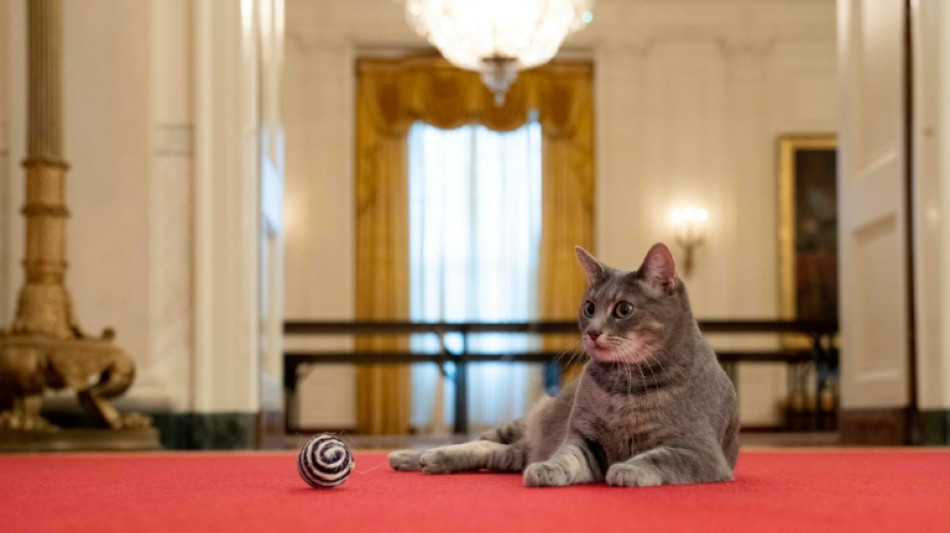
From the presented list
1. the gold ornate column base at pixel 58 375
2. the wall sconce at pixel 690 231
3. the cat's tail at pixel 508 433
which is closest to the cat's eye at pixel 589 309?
the cat's tail at pixel 508 433

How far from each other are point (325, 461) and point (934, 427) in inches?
137

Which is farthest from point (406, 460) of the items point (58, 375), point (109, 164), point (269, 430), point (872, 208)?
point (872, 208)

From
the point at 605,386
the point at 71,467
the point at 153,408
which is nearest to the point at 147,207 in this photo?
the point at 153,408

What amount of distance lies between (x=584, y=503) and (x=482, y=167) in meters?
8.83

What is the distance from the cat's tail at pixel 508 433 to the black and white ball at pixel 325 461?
0.68 metres

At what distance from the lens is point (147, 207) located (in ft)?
15.0

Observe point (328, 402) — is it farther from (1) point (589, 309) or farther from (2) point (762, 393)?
(1) point (589, 309)

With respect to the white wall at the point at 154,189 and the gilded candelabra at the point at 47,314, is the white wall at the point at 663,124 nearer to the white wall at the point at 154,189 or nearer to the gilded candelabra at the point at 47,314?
the white wall at the point at 154,189

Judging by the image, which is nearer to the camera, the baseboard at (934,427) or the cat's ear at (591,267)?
the cat's ear at (591,267)

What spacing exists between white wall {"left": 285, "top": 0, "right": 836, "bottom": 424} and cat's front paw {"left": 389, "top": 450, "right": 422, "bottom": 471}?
303 inches

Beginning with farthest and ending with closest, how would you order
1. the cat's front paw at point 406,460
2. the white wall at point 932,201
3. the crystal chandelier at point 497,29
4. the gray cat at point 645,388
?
the crystal chandelier at point 497,29, the white wall at point 932,201, the cat's front paw at point 406,460, the gray cat at point 645,388

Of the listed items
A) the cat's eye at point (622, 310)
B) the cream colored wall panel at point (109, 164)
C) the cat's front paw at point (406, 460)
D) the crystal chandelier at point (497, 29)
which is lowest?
the cat's front paw at point (406, 460)

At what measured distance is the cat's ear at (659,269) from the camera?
226 centimetres

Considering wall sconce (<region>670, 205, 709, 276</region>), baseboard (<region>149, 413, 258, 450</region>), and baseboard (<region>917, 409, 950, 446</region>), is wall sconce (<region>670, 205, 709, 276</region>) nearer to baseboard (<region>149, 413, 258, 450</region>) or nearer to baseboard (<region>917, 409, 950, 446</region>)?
baseboard (<region>917, 409, 950, 446</region>)
